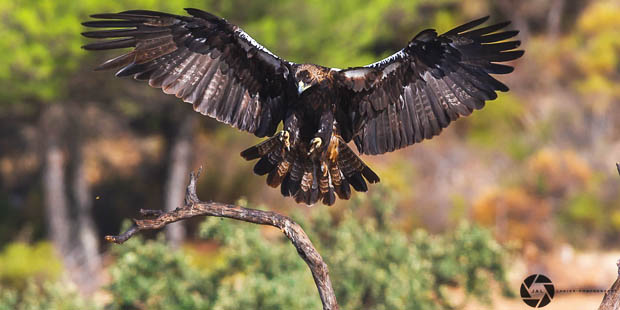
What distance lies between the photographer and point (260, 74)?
662cm

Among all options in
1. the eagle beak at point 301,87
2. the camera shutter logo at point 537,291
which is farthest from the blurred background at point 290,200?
the camera shutter logo at point 537,291

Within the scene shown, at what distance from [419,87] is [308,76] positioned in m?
0.81

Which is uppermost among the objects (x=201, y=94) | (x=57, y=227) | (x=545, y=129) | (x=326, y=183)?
(x=545, y=129)

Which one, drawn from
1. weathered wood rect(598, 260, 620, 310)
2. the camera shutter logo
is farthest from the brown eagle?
weathered wood rect(598, 260, 620, 310)

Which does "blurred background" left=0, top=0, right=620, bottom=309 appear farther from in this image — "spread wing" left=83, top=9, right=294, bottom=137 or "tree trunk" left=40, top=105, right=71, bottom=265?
"spread wing" left=83, top=9, right=294, bottom=137

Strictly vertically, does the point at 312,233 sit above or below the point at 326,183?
above

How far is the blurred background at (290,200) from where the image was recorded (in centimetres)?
985

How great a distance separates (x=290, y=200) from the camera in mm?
17562

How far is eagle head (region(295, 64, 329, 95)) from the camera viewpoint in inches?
249

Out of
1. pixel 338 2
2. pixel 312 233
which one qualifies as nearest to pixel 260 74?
pixel 312 233

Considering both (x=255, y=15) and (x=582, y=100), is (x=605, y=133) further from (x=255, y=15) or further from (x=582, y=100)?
(x=255, y=15)

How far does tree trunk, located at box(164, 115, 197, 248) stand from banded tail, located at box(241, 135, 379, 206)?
11.1 meters

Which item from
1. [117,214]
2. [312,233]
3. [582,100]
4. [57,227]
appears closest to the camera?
[312,233]

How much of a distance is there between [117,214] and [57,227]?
1.96 m
